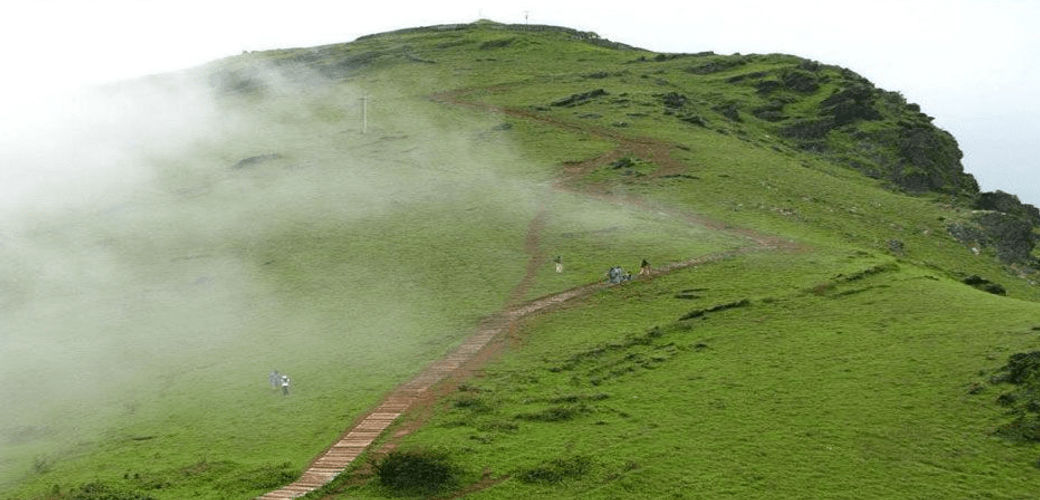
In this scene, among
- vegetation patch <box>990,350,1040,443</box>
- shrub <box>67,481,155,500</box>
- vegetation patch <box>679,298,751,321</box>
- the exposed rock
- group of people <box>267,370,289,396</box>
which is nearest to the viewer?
vegetation patch <box>990,350,1040,443</box>

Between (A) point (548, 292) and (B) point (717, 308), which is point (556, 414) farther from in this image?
(A) point (548, 292)

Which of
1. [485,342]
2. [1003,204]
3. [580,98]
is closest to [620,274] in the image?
[485,342]

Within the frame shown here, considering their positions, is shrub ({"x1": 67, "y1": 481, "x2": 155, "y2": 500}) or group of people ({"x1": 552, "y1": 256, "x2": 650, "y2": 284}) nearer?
shrub ({"x1": 67, "y1": 481, "x2": 155, "y2": 500})

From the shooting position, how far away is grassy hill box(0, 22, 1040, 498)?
37906 mm

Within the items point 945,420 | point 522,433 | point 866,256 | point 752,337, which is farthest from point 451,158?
point 945,420

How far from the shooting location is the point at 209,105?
14375 centimetres

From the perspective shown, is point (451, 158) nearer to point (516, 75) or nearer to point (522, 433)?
point (516, 75)

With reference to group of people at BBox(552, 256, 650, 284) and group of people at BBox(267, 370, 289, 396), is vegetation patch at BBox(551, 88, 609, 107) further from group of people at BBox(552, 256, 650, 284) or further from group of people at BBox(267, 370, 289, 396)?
group of people at BBox(267, 370, 289, 396)

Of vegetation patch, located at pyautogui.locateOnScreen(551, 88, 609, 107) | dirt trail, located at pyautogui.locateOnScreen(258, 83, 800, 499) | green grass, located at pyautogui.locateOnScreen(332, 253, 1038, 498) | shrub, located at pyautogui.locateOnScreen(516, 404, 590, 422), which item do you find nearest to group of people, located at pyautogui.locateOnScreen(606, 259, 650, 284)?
dirt trail, located at pyautogui.locateOnScreen(258, 83, 800, 499)

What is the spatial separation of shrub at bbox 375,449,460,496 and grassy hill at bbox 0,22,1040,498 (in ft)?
1.48

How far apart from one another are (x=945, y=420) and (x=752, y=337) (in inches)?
524

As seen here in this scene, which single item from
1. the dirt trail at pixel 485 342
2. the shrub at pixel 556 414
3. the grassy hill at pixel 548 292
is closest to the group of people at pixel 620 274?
the dirt trail at pixel 485 342

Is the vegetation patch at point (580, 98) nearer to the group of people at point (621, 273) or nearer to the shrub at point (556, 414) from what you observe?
the group of people at point (621, 273)

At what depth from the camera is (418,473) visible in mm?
36281
